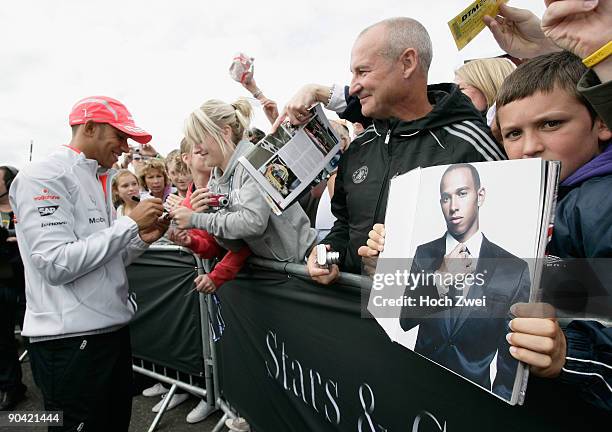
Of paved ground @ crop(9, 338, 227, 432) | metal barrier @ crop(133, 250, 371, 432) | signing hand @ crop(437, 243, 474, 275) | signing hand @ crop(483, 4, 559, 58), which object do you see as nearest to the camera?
signing hand @ crop(437, 243, 474, 275)

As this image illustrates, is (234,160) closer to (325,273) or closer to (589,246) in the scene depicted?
(325,273)

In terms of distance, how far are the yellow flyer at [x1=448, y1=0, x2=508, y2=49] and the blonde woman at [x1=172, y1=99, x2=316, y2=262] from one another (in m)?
1.25

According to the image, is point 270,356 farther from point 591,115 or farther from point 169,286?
point 591,115

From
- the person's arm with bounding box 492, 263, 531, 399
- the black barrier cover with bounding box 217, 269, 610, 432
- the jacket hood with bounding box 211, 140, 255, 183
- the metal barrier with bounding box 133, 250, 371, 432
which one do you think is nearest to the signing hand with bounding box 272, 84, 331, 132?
the jacket hood with bounding box 211, 140, 255, 183

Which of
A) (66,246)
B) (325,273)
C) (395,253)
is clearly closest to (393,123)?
(325,273)

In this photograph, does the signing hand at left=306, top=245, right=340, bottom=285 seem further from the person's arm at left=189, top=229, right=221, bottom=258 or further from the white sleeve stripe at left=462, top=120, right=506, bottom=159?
the person's arm at left=189, top=229, right=221, bottom=258

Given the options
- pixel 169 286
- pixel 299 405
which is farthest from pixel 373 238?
pixel 169 286

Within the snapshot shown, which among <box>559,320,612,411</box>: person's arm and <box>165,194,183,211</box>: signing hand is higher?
<box>165,194,183,211</box>: signing hand

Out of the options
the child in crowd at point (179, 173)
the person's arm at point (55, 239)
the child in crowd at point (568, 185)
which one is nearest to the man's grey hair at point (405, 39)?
the child in crowd at point (568, 185)

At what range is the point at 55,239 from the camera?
6.84 ft

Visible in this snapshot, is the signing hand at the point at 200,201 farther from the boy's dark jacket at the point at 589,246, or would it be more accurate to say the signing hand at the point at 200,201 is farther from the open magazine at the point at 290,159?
the boy's dark jacket at the point at 589,246

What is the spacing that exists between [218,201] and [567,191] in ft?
6.57

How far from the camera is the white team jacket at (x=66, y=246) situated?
208 cm

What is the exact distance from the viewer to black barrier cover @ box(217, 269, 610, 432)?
108cm
